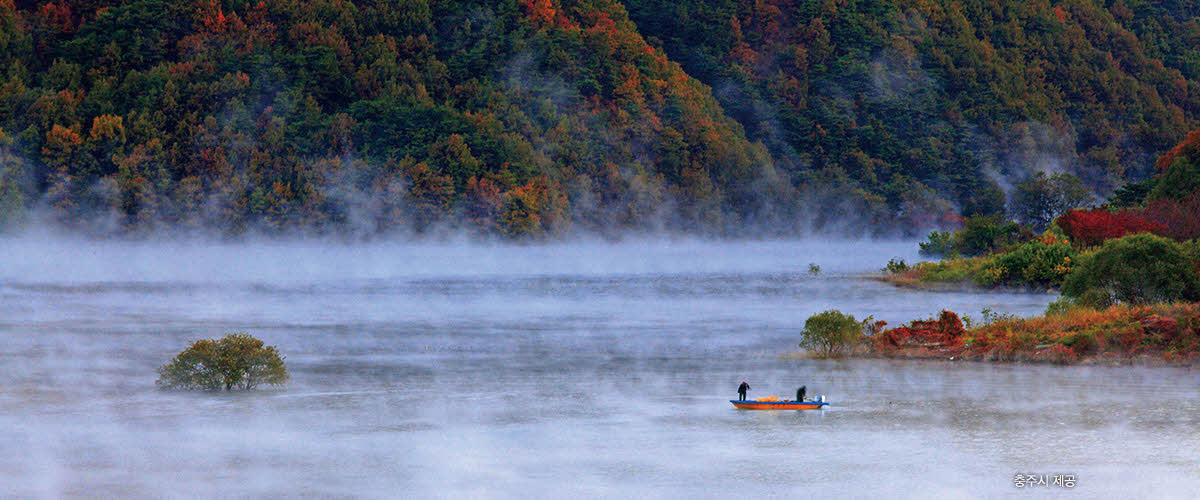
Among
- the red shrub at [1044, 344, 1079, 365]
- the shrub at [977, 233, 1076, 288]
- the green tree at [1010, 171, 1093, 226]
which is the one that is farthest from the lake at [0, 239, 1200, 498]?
the green tree at [1010, 171, 1093, 226]

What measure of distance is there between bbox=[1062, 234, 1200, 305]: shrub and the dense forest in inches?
1207

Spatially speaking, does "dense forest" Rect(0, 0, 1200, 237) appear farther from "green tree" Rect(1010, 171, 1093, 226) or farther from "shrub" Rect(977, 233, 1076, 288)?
"shrub" Rect(977, 233, 1076, 288)

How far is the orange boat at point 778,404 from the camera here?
1897 centimetres

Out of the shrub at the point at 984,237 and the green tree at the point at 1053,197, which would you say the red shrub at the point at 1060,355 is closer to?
the shrub at the point at 984,237

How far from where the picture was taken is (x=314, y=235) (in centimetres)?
8506

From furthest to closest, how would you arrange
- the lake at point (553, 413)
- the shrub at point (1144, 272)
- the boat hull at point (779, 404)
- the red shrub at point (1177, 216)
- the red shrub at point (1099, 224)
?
1. the red shrub at point (1099, 224)
2. the red shrub at point (1177, 216)
3. the shrub at point (1144, 272)
4. the boat hull at point (779, 404)
5. the lake at point (553, 413)

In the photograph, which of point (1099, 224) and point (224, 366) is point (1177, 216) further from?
point (224, 366)

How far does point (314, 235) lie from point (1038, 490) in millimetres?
74172

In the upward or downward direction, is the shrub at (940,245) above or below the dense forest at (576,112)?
below

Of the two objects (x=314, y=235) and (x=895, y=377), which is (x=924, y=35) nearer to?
(x=314, y=235)

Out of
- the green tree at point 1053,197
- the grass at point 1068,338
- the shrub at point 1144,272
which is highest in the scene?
the green tree at point 1053,197

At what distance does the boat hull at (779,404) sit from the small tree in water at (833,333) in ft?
22.2

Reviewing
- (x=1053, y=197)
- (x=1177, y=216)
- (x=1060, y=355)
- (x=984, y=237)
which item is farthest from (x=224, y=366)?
(x=1053, y=197)

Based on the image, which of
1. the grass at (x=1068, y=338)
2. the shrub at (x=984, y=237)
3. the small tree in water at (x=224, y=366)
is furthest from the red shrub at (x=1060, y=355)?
the shrub at (x=984, y=237)
